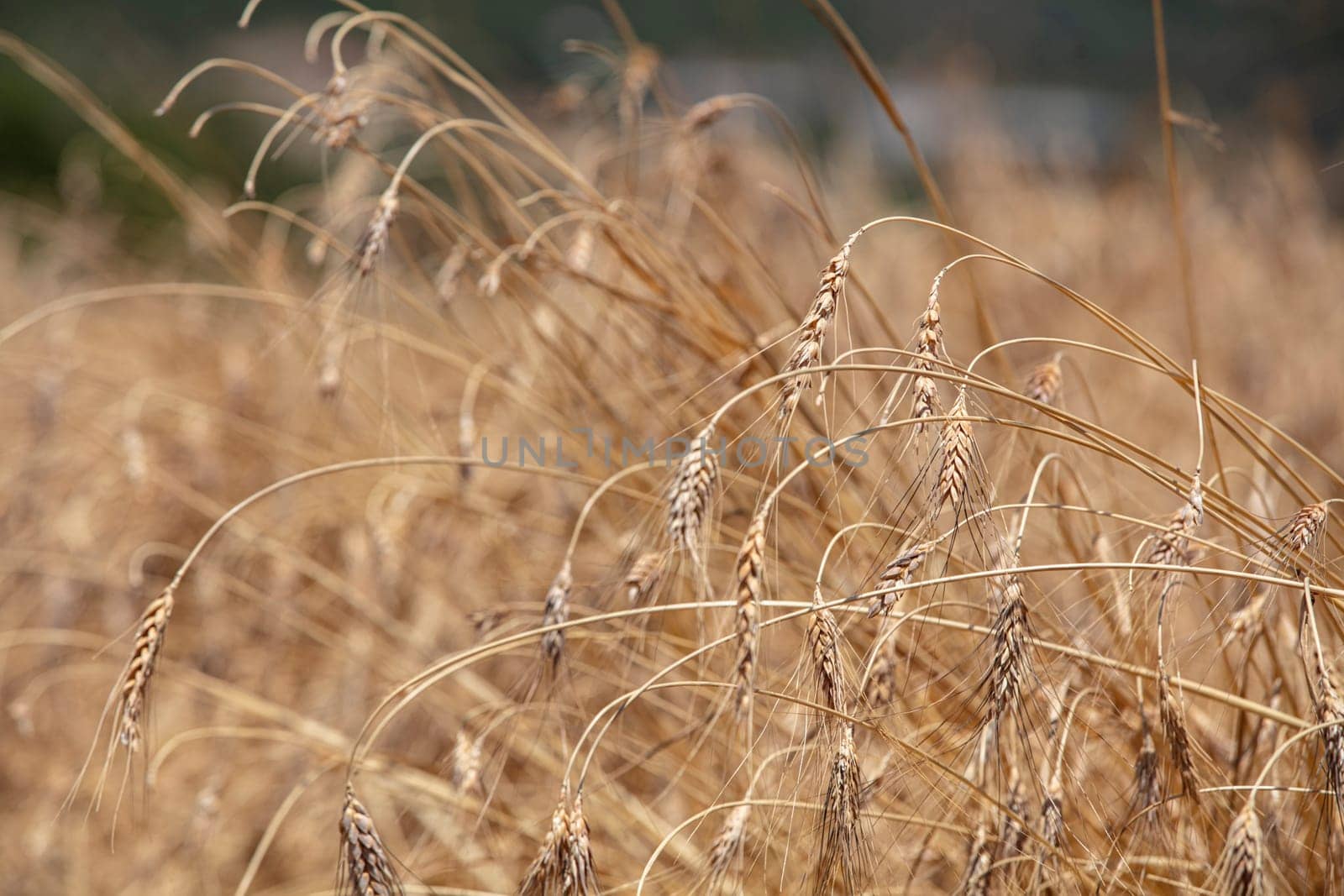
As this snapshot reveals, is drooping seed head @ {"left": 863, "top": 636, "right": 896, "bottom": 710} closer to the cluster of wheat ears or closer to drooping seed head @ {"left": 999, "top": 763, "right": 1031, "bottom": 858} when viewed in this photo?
the cluster of wheat ears

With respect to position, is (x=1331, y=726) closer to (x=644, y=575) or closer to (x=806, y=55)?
(x=644, y=575)

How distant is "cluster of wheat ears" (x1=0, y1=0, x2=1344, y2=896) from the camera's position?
77 centimetres

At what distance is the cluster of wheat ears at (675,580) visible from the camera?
2.52ft

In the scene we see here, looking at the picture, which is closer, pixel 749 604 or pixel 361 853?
pixel 749 604

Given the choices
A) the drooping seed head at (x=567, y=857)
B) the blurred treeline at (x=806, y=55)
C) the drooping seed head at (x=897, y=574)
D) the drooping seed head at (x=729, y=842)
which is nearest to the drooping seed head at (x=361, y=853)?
the drooping seed head at (x=567, y=857)

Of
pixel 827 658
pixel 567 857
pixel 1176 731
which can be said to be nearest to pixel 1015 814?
pixel 1176 731

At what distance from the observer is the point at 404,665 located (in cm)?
163

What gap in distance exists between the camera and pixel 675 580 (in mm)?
1242

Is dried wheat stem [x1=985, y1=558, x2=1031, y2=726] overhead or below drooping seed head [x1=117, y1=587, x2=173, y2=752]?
overhead

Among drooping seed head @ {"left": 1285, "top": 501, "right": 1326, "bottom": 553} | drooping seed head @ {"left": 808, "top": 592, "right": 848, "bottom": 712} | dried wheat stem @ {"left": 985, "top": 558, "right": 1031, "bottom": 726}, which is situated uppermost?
drooping seed head @ {"left": 1285, "top": 501, "right": 1326, "bottom": 553}

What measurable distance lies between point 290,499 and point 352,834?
1204 millimetres

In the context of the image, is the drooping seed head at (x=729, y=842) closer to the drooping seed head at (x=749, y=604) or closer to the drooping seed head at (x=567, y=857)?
the drooping seed head at (x=567, y=857)

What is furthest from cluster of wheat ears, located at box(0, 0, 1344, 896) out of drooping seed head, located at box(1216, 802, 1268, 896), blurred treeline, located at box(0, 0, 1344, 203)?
blurred treeline, located at box(0, 0, 1344, 203)

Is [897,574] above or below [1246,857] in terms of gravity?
above
